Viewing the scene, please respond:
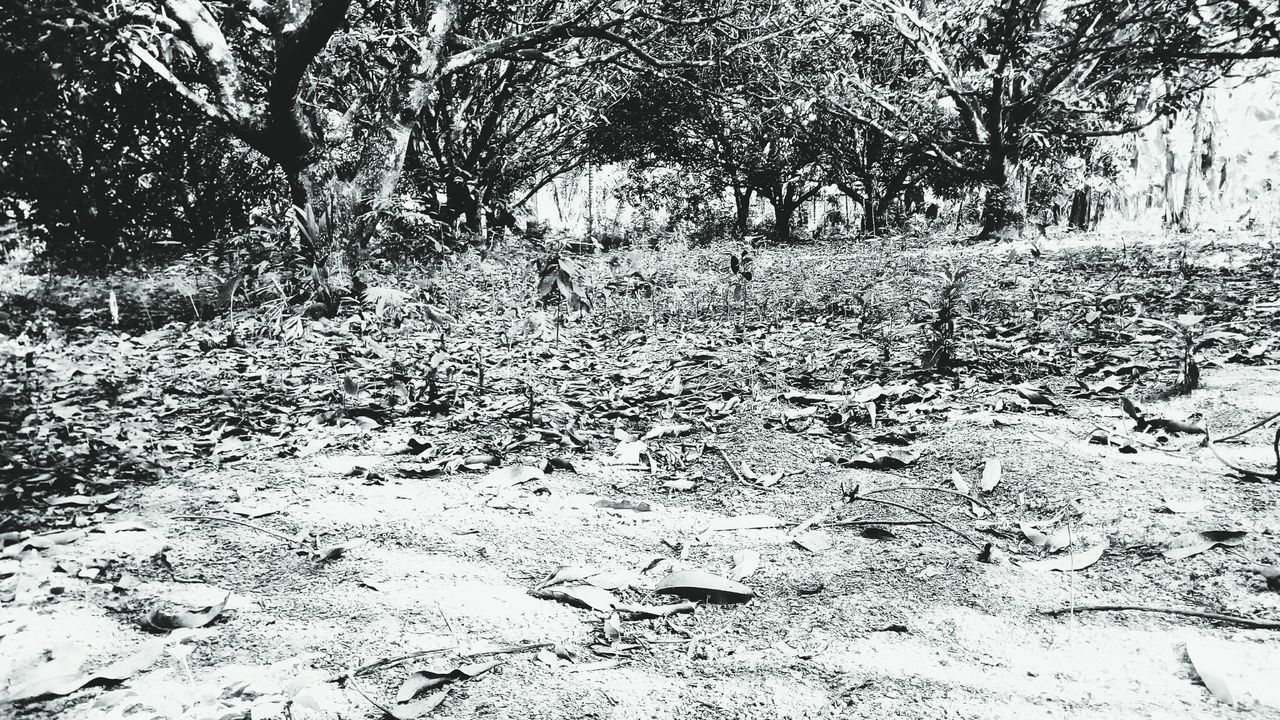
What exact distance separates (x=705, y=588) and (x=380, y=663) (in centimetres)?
72

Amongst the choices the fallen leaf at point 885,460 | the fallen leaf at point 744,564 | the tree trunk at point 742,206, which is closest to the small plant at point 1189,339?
the fallen leaf at point 885,460

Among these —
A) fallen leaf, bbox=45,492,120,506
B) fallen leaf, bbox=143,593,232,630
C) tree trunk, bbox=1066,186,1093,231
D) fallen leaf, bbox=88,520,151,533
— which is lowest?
fallen leaf, bbox=143,593,232,630

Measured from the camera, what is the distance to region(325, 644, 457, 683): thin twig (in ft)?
4.69

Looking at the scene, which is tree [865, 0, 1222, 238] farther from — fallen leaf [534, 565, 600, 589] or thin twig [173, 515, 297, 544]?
thin twig [173, 515, 297, 544]

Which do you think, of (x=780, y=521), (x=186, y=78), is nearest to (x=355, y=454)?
(x=780, y=521)

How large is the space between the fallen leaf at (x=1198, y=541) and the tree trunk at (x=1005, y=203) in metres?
9.03

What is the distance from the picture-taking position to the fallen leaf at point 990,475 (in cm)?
221

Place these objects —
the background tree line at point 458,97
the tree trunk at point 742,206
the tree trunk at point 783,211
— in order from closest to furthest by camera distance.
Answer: the background tree line at point 458,97
the tree trunk at point 783,211
the tree trunk at point 742,206

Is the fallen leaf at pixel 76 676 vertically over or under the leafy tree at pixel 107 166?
under

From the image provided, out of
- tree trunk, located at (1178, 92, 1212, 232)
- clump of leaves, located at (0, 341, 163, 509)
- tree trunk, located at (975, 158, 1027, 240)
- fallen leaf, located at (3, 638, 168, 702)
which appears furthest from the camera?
tree trunk, located at (1178, 92, 1212, 232)

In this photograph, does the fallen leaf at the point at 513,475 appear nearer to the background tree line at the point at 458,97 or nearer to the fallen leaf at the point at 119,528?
Result: the fallen leaf at the point at 119,528

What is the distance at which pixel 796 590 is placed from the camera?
1758 millimetres

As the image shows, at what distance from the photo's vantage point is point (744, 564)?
1.89m

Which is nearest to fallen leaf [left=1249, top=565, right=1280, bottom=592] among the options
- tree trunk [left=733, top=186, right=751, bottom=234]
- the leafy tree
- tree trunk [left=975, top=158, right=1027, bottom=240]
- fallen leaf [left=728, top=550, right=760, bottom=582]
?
fallen leaf [left=728, top=550, right=760, bottom=582]
